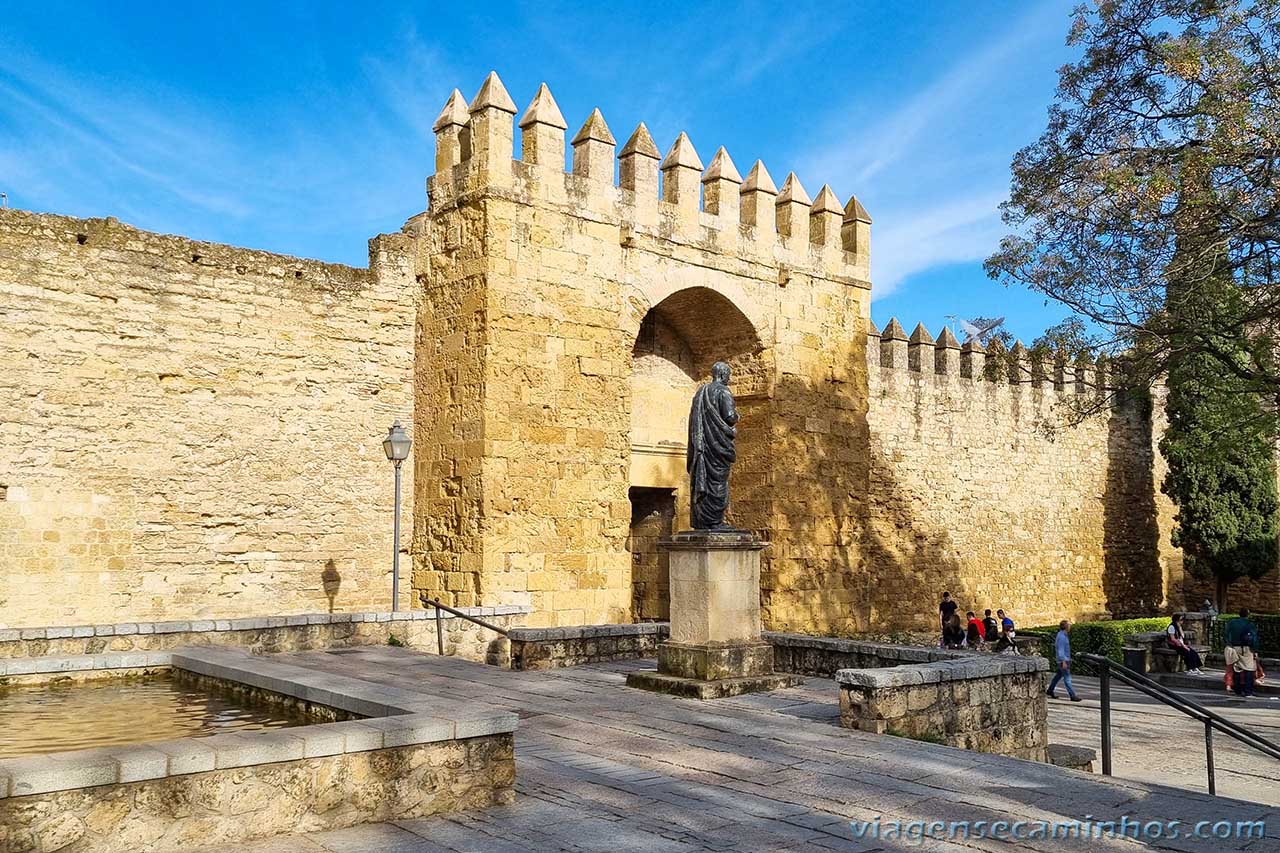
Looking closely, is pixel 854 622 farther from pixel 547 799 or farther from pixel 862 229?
pixel 547 799

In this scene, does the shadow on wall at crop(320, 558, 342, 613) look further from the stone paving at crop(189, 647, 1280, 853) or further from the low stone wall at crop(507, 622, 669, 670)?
the stone paving at crop(189, 647, 1280, 853)

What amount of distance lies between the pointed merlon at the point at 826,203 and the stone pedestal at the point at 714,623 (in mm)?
9948

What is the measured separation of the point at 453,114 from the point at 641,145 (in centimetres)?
259

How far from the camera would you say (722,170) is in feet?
52.5

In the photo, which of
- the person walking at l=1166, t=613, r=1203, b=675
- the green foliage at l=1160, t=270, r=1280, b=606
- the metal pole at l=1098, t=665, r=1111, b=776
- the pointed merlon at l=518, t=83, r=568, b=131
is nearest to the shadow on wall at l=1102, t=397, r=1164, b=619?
the green foliage at l=1160, t=270, r=1280, b=606

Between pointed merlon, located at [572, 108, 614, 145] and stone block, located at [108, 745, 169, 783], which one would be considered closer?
stone block, located at [108, 745, 169, 783]

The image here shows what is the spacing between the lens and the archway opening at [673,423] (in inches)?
649

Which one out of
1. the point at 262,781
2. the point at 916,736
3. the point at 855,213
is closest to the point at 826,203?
the point at 855,213

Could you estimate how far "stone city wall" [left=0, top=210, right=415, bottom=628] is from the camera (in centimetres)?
1122

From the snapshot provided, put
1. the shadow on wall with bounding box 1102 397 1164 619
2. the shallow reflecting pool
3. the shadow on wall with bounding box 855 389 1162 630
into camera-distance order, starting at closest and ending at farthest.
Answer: the shallow reflecting pool < the shadow on wall with bounding box 855 389 1162 630 < the shadow on wall with bounding box 1102 397 1164 619

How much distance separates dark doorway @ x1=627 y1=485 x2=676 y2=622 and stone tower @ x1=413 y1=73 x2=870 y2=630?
0.04m

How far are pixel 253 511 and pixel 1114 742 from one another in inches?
380

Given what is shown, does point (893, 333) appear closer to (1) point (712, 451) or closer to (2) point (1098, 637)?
(2) point (1098, 637)

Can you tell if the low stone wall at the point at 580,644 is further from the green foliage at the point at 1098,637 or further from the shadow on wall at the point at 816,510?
the green foliage at the point at 1098,637
